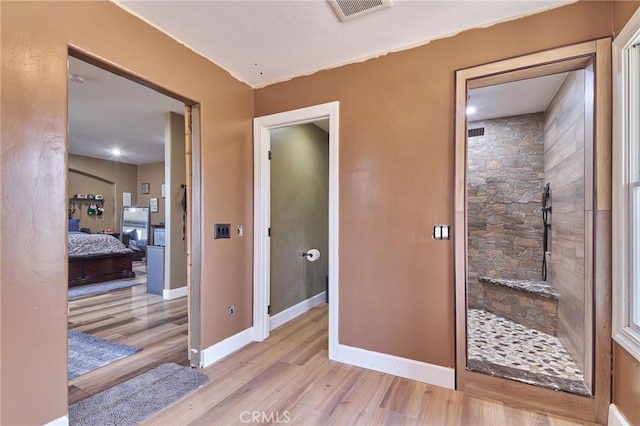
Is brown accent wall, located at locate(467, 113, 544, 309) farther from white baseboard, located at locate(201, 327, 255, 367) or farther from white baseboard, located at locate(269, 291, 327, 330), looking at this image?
white baseboard, located at locate(201, 327, 255, 367)

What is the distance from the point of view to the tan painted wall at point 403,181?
2076mm

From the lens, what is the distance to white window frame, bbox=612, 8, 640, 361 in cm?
149

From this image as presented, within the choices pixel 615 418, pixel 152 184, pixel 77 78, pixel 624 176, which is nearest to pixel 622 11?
pixel 624 176

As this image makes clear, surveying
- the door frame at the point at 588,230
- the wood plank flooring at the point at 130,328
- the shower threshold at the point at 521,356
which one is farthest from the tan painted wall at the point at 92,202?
the shower threshold at the point at 521,356

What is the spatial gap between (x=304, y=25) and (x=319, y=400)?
250 cm

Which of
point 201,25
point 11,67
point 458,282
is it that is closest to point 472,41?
point 458,282

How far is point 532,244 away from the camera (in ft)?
11.7

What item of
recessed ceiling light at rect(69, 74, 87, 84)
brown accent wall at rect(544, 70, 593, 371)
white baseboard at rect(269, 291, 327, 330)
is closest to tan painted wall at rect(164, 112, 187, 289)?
recessed ceiling light at rect(69, 74, 87, 84)

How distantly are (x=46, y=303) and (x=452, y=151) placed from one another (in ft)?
8.40

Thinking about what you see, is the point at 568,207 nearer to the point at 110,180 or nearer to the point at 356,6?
the point at 356,6

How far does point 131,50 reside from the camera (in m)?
1.90

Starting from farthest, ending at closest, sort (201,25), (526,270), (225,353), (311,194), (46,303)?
(311,194), (526,270), (225,353), (201,25), (46,303)

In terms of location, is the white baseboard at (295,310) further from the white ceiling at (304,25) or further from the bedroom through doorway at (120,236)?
the white ceiling at (304,25)

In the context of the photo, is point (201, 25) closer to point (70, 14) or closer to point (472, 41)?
point (70, 14)
